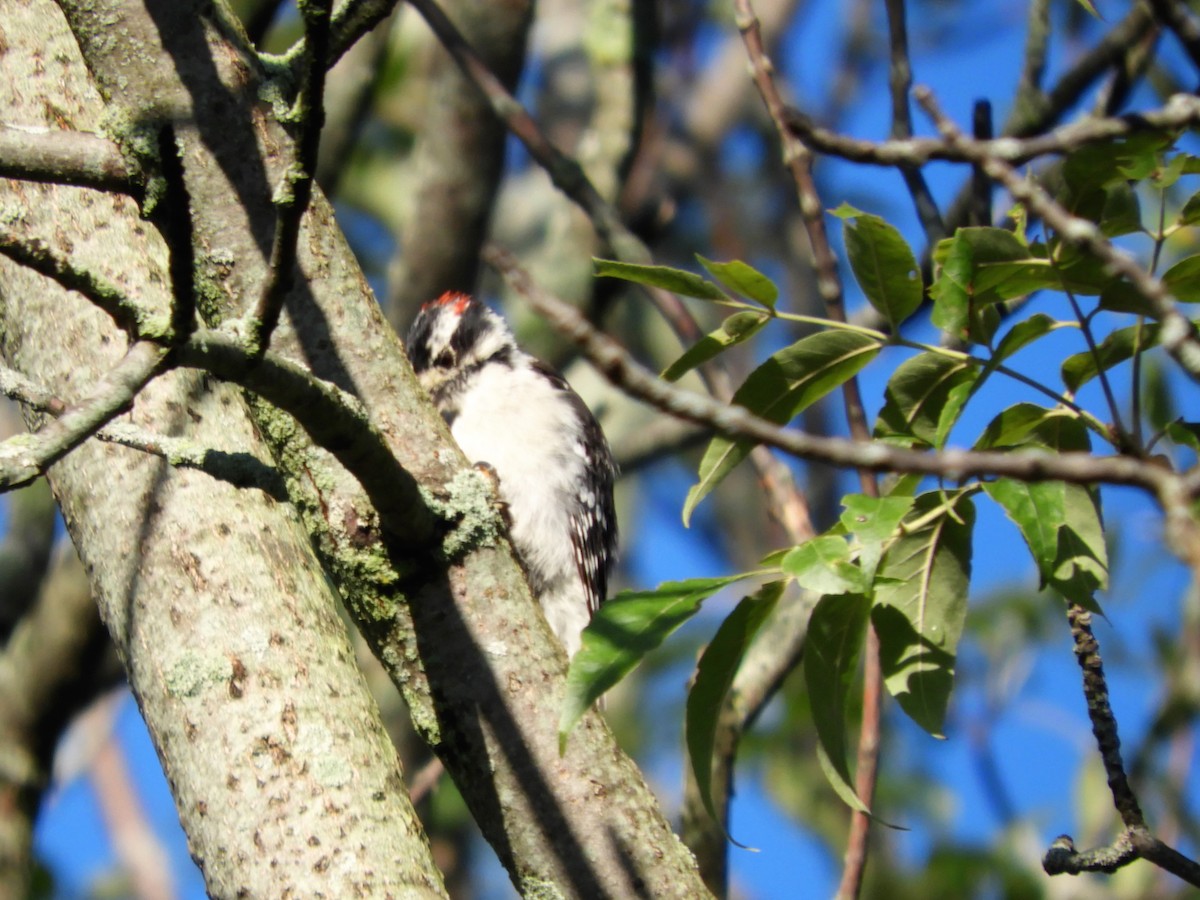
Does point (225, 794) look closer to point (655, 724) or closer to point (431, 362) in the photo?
point (431, 362)

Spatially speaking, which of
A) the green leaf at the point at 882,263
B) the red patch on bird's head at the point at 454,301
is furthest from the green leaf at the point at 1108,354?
the red patch on bird's head at the point at 454,301

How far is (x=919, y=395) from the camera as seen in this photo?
7.20 feet

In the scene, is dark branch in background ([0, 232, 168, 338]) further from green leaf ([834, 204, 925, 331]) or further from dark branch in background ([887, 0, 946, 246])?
dark branch in background ([887, 0, 946, 246])

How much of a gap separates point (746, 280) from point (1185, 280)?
0.67 m

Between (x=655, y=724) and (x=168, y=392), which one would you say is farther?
(x=655, y=724)

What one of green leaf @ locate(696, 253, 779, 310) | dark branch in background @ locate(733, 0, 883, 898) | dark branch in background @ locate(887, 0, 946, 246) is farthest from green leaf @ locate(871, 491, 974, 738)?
dark branch in background @ locate(887, 0, 946, 246)

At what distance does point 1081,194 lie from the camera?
2.00 meters

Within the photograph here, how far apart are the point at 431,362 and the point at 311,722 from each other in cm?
323

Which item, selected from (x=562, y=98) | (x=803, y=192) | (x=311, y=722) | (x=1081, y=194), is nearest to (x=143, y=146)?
(x=311, y=722)

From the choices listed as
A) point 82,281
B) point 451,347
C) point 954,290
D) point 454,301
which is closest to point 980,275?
point 954,290

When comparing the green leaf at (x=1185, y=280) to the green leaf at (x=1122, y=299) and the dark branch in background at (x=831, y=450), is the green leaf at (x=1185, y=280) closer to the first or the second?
the green leaf at (x=1122, y=299)

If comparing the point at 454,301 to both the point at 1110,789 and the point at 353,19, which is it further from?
the point at 1110,789

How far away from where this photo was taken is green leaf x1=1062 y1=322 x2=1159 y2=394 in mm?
2004

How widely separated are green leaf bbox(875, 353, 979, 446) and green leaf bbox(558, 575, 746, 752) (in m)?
0.43
